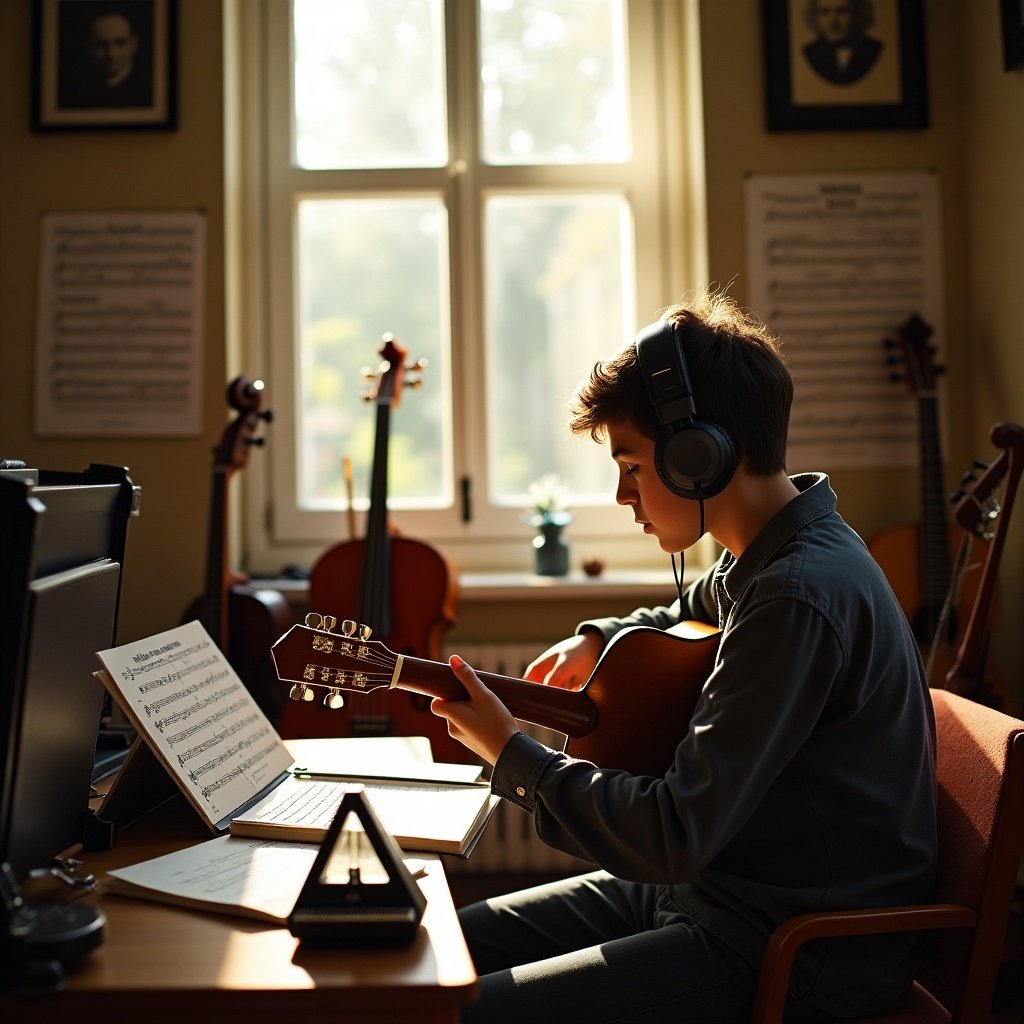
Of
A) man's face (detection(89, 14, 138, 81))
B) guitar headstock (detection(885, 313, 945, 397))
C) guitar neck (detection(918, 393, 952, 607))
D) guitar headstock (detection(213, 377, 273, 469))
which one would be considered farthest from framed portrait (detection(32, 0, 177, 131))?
guitar neck (detection(918, 393, 952, 607))

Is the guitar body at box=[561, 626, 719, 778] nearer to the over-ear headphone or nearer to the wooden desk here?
the over-ear headphone

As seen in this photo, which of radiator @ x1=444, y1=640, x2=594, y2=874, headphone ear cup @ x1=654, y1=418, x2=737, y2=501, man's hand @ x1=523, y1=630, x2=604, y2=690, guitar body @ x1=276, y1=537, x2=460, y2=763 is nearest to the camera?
headphone ear cup @ x1=654, y1=418, x2=737, y2=501

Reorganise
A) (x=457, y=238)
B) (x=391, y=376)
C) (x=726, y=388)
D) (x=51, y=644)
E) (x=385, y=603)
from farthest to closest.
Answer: (x=457, y=238) → (x=391, y=376) → (x=385, y=603) → (x=726, y=388) → (x=51, y=644)

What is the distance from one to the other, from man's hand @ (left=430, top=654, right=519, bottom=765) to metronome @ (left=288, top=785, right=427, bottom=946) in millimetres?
242

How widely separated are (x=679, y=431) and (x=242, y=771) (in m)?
0.70

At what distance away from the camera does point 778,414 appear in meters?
1.26

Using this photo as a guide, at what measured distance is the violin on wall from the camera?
7.10 ft

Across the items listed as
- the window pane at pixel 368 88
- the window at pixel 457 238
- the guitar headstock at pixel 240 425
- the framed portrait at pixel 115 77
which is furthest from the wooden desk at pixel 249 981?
the window pane at pixel 368 88

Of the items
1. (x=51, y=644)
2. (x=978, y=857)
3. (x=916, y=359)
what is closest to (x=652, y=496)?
(x=978, y=857)

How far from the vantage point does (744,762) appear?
3.43 feet

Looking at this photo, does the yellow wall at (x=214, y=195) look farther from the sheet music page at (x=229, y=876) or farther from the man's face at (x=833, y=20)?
the sheet music page at (x=229, y=876)

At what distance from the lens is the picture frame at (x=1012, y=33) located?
2.25 meters

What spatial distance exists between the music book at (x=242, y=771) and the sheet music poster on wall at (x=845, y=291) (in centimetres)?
156

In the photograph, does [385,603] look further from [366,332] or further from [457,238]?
[457,238]
